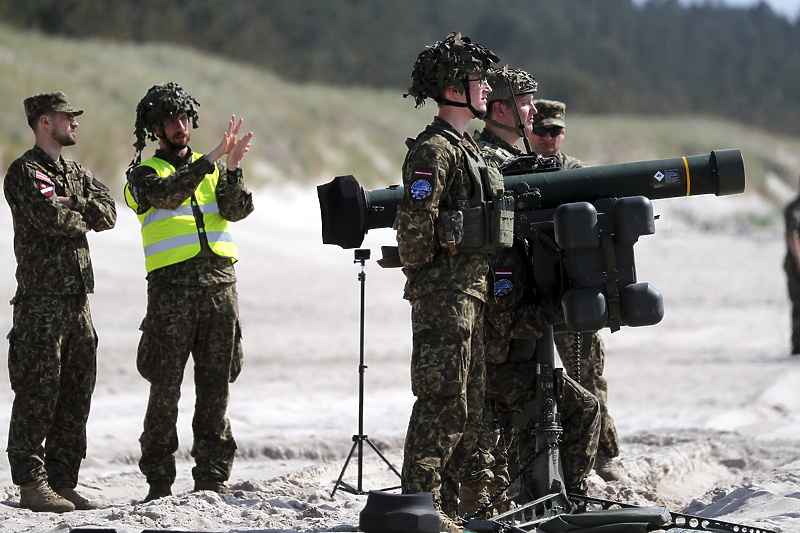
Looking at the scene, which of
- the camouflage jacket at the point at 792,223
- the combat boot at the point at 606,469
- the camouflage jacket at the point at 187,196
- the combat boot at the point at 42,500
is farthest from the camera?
the camouflage jacket at the point at 792,223

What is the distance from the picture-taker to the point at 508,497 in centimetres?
580

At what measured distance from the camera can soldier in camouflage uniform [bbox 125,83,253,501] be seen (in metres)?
6.74

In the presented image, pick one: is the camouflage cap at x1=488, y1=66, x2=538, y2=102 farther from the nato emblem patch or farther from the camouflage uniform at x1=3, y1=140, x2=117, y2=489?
the camouflage uniform at x1=3, y1=140, x2=117, y2=489

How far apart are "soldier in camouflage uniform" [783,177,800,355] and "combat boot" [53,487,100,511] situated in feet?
30.0

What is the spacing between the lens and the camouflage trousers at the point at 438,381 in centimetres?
532

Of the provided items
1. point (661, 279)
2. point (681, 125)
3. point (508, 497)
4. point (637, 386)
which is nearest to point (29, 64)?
point (661, 279)

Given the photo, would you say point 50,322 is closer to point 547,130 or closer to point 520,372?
point 520,372

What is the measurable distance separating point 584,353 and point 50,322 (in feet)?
9.60

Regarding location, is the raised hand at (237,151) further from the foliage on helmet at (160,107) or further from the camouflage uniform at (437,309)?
the camouflage uniform at (437,309)

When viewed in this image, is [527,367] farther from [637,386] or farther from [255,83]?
[255,83]

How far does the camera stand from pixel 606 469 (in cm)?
750

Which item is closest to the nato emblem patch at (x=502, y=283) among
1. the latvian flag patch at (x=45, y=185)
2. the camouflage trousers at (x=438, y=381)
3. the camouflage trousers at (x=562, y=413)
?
the camouflage trousers at (x=438, y=381)

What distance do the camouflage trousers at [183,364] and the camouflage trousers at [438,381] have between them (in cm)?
170

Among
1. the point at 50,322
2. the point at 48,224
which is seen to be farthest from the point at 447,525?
the point at 48,224
